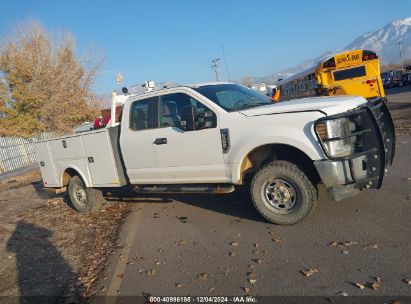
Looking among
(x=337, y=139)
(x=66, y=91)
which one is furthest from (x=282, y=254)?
(x=66, y=91)

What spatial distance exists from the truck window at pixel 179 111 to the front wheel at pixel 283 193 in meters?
1.10

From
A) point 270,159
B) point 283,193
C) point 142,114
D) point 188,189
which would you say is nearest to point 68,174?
point 142,114

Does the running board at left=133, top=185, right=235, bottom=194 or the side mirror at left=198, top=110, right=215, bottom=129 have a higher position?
the side mirror at left=198, top=110, right=215, bottom=129

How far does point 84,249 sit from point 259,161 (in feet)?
10.1

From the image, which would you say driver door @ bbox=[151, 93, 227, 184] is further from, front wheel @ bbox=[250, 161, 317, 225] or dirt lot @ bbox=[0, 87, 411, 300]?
dirt lot @ bbox=[0, 87, 411, 300]

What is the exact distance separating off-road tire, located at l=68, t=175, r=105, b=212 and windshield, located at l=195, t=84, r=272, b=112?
354 cm

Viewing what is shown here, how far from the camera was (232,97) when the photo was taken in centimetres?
652

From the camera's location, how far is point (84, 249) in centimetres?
640

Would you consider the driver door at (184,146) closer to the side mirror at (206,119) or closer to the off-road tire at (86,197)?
the side mirror at (206,119)

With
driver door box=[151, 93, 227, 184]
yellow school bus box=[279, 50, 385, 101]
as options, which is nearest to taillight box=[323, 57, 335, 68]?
yellow school bus box=[279, 50, 385, 101]

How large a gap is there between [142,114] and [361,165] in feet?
12.3

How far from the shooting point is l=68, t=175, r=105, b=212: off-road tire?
27.9ft

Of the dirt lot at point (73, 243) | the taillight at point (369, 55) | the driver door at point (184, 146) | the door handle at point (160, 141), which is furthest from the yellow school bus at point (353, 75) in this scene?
the door handle at point (160, 141)

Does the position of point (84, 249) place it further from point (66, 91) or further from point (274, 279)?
point (66, 91)
